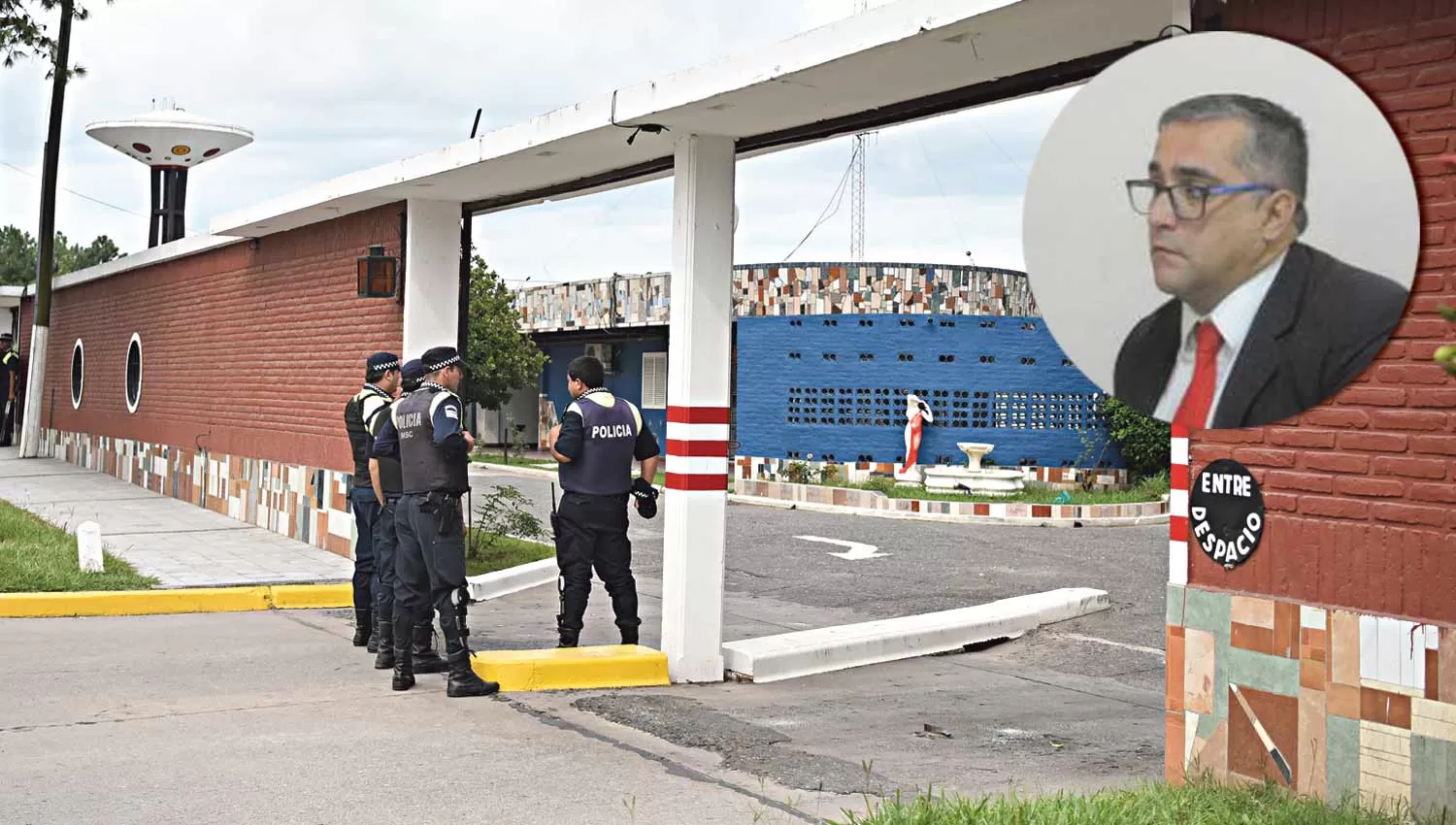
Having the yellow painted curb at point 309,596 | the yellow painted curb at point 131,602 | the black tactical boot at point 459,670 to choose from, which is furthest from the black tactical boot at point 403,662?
the yellow painted curb at point 131,602

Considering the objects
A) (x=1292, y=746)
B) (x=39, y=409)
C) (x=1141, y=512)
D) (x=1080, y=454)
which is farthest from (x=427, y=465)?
(x=39, y=409)

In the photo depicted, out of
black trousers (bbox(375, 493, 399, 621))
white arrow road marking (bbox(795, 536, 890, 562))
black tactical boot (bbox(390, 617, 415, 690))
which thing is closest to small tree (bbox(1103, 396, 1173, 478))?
white arrow road marking (bbox(795, 536, 890, 562))

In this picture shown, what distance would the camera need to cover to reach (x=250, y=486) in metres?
17.5

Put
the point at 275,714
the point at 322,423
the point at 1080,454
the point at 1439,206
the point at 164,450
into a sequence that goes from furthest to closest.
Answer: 1. the point at 1080,454
2. the point at 164,450
3. the point at 322,423
4. the point at 275,714
5. the point at 1439,206

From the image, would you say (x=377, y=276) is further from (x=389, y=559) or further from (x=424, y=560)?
(x=424, y=560)

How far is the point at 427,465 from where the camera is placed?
893cm

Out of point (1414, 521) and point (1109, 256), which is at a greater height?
point (1109, 256)

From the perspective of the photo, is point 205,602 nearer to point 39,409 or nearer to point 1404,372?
point 1404,372

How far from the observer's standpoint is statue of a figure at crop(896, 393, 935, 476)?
2647 centimetres

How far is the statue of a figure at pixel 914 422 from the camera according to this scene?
26469 millimetres

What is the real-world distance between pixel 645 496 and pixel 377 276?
421cm

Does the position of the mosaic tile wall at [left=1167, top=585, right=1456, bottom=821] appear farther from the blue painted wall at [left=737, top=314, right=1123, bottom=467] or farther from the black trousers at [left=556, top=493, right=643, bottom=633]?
the blue painted wall at [left=737, top=314, right=1123, bottom=467]

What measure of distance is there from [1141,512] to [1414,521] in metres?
18.6

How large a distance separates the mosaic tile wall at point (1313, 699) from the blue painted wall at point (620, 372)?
27.1 meters
